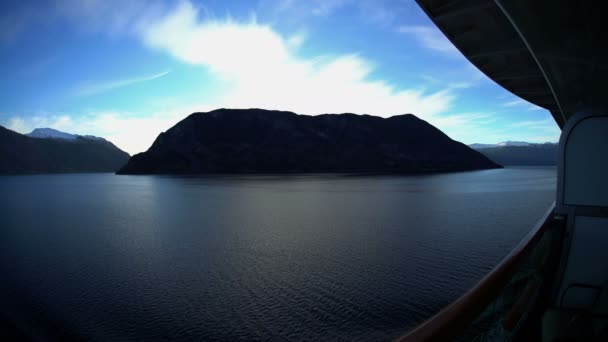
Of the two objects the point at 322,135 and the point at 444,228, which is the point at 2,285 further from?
the point at 322,135

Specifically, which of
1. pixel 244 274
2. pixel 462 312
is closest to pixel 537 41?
pixel 462 312

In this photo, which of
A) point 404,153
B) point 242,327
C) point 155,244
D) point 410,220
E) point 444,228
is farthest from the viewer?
point 404,153

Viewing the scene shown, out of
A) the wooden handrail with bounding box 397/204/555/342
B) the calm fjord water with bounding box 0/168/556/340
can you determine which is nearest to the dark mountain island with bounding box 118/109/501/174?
the calm fjord water with bounding box 0/168/556/340

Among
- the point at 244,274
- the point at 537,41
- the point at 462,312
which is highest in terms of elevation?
the point at 537,41

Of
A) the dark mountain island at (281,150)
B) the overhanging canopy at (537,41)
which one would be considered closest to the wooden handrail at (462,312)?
the overhanging canopy at (537,41)

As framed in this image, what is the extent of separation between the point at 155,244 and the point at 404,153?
7101 inches

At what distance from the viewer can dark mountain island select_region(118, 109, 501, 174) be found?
6634 inches

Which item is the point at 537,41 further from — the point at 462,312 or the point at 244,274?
the point at 244,274

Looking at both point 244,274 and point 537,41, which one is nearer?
point 537,41

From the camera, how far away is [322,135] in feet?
637

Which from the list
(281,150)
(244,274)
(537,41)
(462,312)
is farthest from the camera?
Result: (281,150)

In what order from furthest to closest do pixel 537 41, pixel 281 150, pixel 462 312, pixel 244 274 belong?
pixel 281 150 → pixel 244 274 → pixel 537 41 → pixel 462 312

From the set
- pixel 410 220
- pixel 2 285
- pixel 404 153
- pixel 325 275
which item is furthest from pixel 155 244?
pixel 404 153

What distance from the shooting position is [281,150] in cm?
17950
